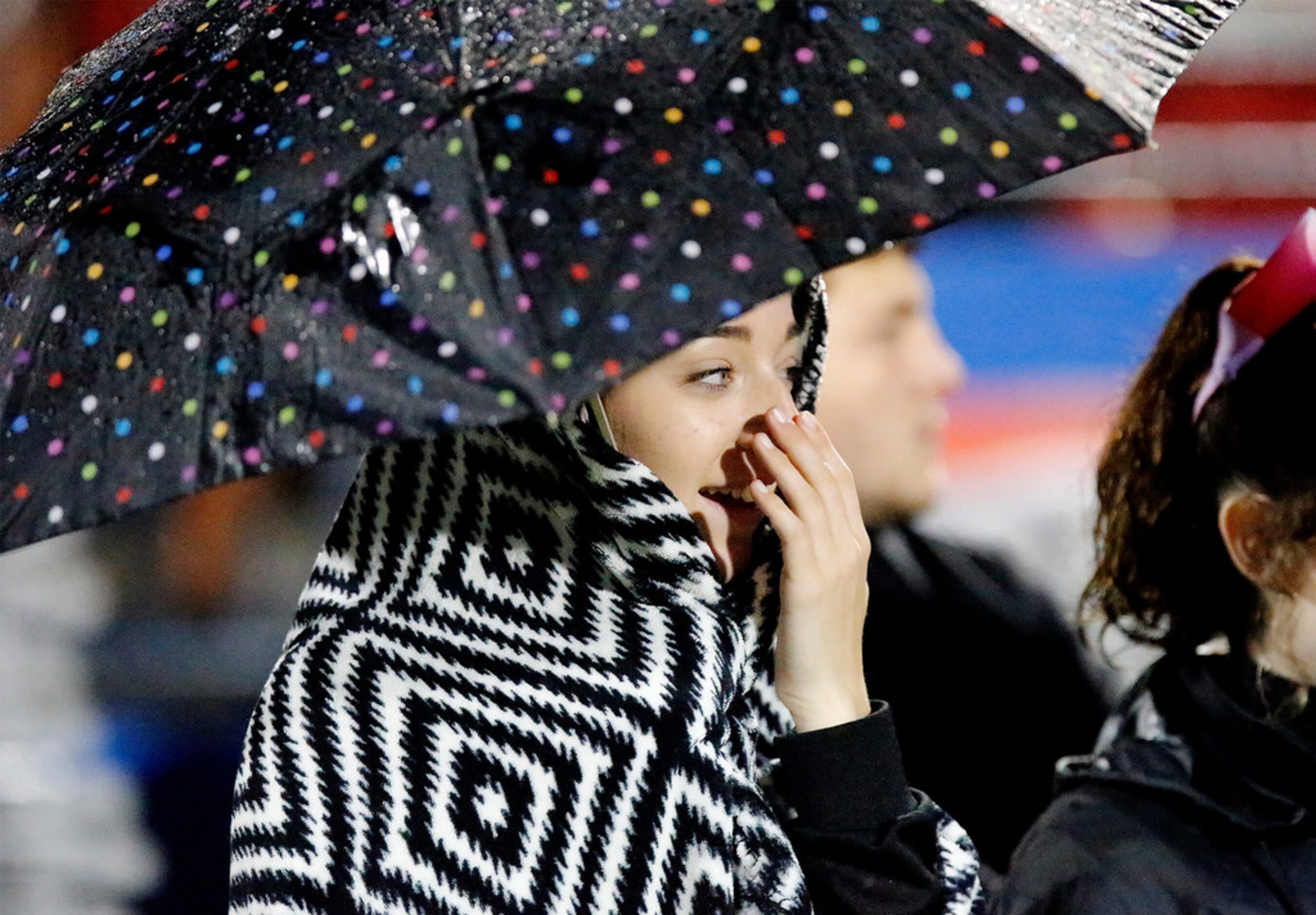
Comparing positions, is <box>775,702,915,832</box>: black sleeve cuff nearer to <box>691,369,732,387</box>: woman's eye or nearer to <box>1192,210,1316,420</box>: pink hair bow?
<box>691,369,732,387</box>: woman's eye

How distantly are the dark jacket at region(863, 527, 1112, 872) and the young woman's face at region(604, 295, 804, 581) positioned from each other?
1.35 metres

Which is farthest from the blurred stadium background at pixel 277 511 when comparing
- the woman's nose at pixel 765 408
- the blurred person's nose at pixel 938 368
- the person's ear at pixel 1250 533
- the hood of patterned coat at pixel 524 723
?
the hood of patterned coat at pixel 524 723

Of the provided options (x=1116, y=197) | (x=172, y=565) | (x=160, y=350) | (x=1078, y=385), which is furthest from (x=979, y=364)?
(x=160, y=350)

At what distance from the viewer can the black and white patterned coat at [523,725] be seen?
1.47 m

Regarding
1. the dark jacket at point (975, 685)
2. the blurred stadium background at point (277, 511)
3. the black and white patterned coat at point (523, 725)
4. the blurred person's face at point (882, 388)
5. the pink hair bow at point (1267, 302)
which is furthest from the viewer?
the blurred stadium background at point (277, 511)

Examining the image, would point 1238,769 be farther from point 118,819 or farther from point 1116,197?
point 1116,197

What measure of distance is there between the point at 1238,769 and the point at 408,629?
1.09 metres

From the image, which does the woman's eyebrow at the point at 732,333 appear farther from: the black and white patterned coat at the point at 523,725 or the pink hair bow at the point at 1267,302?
the pink hair bow at the point at 1267,302

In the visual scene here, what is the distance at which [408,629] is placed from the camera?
1.54 metres

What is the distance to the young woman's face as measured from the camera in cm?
150

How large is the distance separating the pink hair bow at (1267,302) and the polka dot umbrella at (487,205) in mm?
700

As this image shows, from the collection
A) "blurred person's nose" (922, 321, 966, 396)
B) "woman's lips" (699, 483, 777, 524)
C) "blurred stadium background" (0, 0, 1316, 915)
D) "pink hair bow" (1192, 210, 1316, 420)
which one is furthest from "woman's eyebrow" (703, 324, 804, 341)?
"blurred person's nose" (922, 321, 966, 396)

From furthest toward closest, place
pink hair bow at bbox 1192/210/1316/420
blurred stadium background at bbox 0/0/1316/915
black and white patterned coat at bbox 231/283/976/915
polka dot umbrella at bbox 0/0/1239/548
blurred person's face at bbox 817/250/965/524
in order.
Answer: blurred stadium background at bbox 0/0/1316/915 → blurred person's face at bbox 817/250/965/524 → pink hair bow at bbox 1192/210/1316/420 → black and white patterned coat at bbox 231/283/976/915 → polka dot umbrella at bbox 0/0/1239/548

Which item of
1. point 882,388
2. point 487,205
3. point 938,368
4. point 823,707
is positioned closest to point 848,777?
point 823,707
